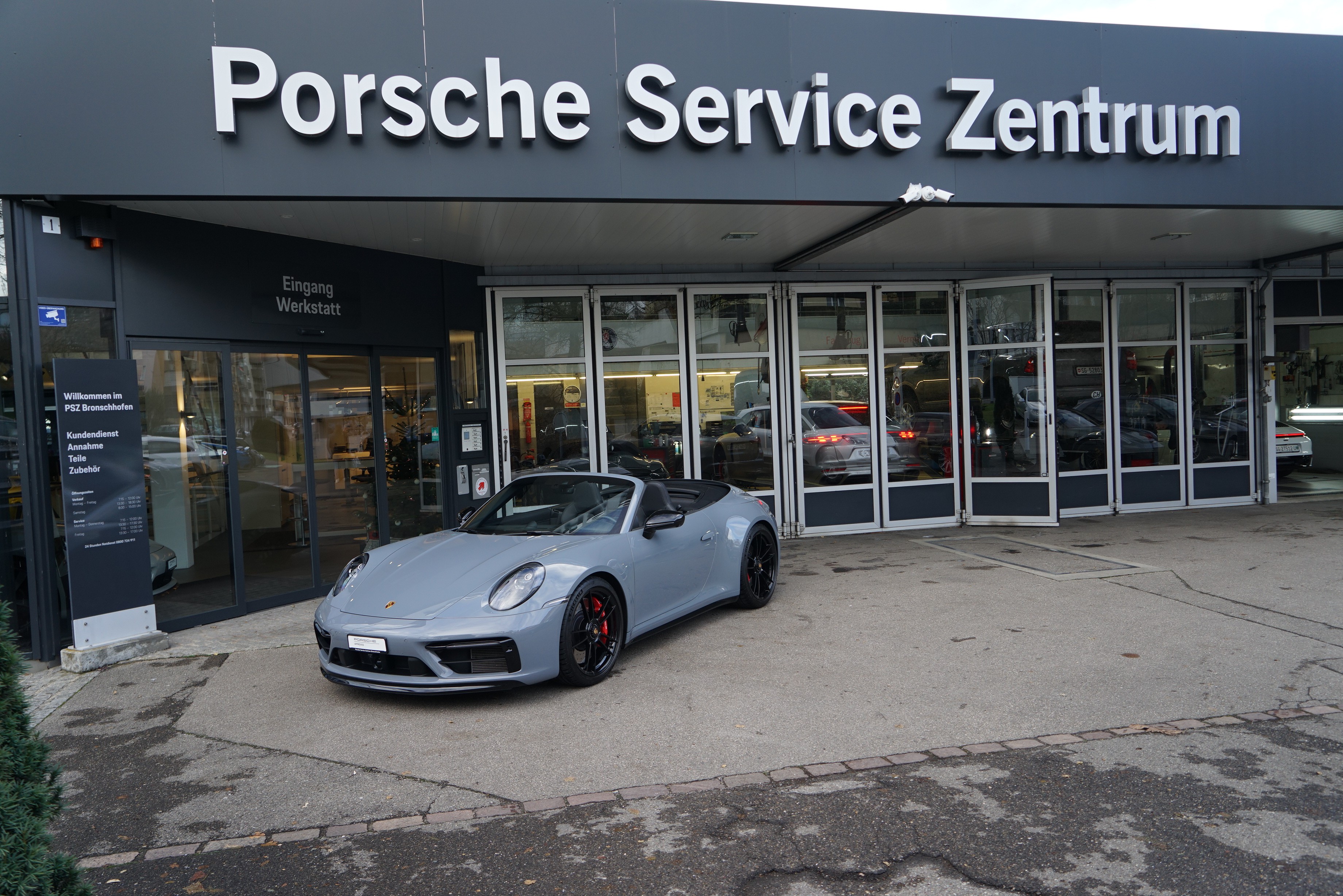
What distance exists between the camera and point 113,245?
6906mm

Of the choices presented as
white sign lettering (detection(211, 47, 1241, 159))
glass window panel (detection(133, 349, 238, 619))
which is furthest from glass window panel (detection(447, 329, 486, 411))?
glass window panel (detection(133, 349, 238, 619))

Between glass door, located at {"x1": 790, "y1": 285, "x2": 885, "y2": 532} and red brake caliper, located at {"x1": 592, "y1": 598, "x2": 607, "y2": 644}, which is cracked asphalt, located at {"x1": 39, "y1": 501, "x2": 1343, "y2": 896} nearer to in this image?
red brake caliper, located at {"x1": 592, "y1": 598, "x2": 607, "y2": 644}

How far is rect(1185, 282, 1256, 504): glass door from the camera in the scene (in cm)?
1244

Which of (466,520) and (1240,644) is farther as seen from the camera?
(466,520)

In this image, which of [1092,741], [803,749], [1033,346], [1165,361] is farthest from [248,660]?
[1165,361]

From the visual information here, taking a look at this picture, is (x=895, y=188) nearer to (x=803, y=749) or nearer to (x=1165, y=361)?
(x=803, y=749)

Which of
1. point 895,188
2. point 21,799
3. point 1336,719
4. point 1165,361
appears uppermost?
point 895,188

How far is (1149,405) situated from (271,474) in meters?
11.3

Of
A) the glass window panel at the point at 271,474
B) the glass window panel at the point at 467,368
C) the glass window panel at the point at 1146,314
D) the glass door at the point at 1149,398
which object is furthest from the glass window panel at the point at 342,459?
the glass window panel at the point at 1146,314

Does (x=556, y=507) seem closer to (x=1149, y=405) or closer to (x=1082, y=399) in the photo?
(x=1082, y=399)

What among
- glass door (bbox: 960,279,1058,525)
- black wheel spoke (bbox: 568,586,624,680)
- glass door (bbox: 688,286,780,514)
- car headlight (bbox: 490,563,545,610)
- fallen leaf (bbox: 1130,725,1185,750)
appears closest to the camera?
fallen leaf (bbox: 1130,725,1185,750)

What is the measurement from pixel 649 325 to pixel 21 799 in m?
9.01

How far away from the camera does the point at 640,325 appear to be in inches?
424

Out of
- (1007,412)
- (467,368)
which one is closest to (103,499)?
(467,368)
